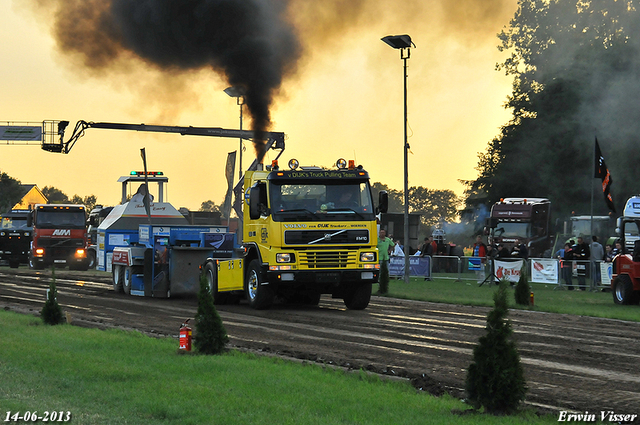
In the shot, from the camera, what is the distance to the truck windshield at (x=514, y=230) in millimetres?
44312

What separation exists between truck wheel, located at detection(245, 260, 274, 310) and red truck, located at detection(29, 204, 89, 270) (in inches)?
926

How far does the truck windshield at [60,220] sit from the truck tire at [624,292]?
26884 millimetres

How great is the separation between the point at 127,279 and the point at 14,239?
22848 millimetres

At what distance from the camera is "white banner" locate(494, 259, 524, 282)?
29.5 m

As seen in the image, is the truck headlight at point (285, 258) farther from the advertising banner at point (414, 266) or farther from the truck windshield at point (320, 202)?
the advertising banner at point (414, 266)

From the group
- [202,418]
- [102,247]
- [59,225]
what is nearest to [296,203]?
[202,418]

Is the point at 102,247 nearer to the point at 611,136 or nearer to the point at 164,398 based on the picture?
the point at 164,398

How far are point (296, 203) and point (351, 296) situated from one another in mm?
2949

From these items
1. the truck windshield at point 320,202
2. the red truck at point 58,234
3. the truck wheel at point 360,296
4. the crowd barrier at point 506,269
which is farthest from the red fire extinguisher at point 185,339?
the red truck at point 58,234

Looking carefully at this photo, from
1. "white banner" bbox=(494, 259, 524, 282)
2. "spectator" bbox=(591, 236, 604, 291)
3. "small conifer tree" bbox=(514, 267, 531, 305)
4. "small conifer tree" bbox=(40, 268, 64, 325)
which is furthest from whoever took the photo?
"white banner" bbox=(494, 259, 524, 282)

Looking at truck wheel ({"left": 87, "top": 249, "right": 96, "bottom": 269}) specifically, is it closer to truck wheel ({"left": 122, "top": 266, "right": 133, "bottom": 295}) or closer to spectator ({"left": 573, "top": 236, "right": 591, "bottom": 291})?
truck wheel ({"left": 122, "top": 266, "right": 133, "bottom": 295})

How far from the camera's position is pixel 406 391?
874 cm

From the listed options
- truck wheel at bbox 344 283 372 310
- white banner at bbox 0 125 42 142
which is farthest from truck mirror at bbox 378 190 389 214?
white banner at bbox 0 125 42 142

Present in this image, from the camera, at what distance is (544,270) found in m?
30.0
